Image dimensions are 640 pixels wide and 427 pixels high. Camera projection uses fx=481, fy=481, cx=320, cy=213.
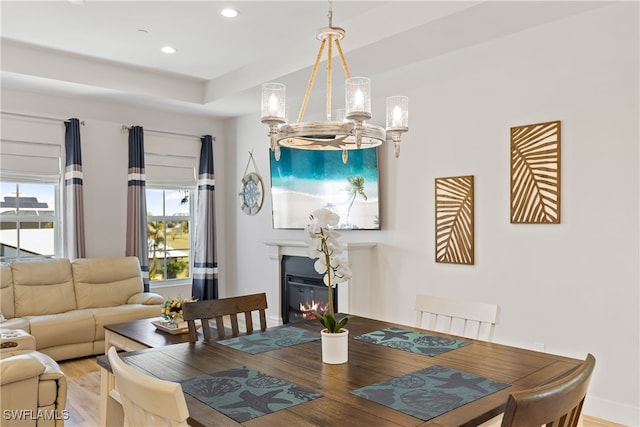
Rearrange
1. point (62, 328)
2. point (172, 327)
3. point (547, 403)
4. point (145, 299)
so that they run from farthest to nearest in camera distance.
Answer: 1. point (145, 299)
2. point (62, 328)
3. point (172, 327)
4. point (547, 403)

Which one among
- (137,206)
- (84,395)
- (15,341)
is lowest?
(84,395)

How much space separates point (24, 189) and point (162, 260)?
5.99ft

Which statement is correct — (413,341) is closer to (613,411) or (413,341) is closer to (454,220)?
(613,411)

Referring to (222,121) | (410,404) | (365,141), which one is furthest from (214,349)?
(222,121)

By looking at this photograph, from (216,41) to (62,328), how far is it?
2.99 m

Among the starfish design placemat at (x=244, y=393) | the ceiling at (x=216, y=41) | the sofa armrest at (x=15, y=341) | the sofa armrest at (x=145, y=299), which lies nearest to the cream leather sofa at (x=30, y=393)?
the sofa armrest at (x=15, y=341)

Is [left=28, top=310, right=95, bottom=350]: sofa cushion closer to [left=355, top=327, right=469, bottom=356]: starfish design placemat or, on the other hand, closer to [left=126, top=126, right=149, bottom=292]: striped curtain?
[left=126, top=126, right=149, bottom=292]: striped curtain

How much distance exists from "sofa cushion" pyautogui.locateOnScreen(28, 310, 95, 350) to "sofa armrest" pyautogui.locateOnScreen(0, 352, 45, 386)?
2.03m

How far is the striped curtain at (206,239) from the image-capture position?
634 cm

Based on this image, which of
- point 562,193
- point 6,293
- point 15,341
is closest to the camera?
point 15,341

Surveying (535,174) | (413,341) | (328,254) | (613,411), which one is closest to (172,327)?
(413,341)

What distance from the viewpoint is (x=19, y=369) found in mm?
2396

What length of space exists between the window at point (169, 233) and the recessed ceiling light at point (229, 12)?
3.05m

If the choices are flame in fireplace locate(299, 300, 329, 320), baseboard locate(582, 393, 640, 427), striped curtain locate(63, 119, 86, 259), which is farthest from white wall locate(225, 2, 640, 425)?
striped curtain locate(63, 119, 86, 259)
